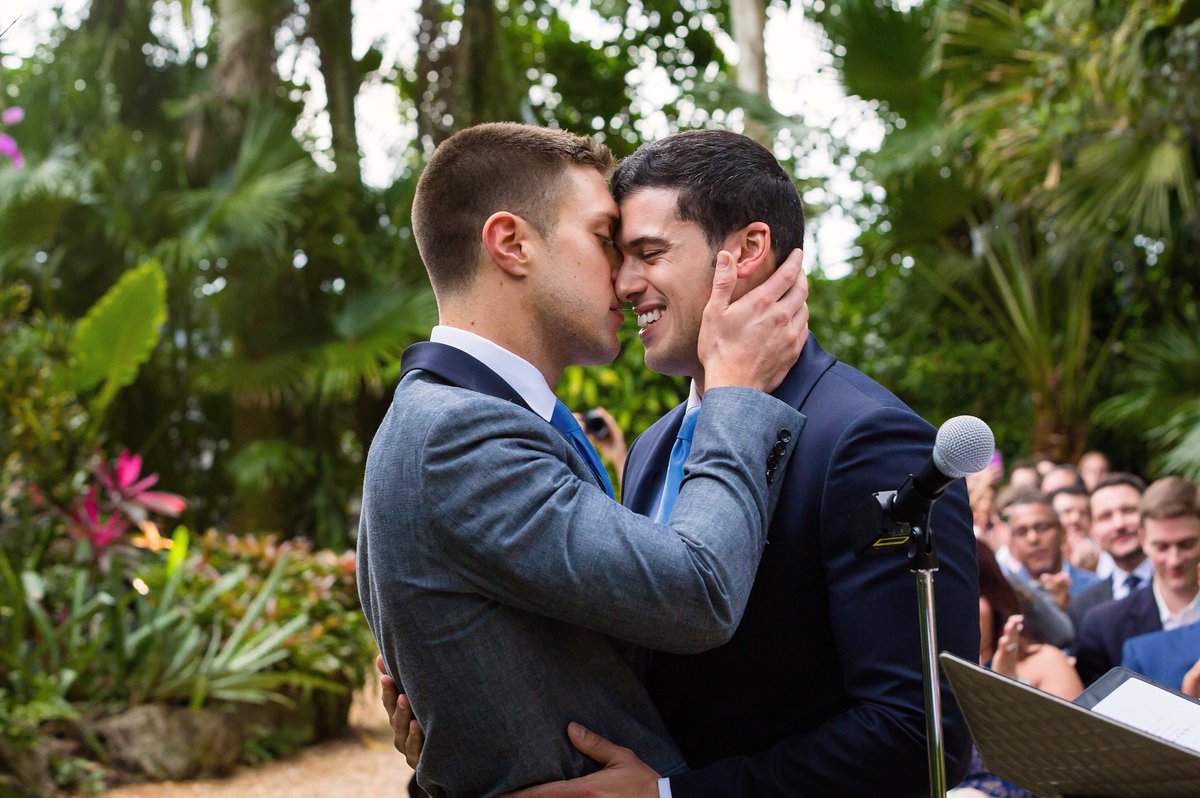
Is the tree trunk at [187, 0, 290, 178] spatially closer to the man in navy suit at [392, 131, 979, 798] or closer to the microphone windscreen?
the man in navy suit at [392, 131, 979, 798]

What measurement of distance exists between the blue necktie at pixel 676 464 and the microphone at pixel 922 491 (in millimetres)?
518

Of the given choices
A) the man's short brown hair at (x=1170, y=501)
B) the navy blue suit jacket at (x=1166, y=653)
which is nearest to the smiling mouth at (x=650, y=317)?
the navy blue suit jacket at (x=1166, y=653)

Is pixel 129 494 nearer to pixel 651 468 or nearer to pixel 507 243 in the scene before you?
pixel 651 468

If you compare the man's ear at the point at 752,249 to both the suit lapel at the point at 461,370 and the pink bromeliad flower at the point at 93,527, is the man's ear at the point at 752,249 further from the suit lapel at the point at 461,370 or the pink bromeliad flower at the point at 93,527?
the pink bromeliad flower at the point at 93,527

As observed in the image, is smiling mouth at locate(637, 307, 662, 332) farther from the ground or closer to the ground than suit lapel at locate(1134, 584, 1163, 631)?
farther from the ground

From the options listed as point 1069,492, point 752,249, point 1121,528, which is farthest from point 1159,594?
point 752,249

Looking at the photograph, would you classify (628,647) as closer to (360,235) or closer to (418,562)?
(418,562)

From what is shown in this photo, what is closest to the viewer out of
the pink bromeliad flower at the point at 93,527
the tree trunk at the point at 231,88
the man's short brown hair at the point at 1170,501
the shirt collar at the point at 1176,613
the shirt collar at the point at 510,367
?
the shirt collar at the point at 510,367

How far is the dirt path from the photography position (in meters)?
6.53

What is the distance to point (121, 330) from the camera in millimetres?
8383

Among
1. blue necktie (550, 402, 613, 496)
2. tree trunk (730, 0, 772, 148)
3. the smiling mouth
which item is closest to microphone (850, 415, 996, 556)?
blue necktie (550, 402, 613, 496)

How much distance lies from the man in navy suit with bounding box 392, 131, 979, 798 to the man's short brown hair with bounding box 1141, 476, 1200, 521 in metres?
3.18

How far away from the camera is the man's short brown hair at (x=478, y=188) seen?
2219mm

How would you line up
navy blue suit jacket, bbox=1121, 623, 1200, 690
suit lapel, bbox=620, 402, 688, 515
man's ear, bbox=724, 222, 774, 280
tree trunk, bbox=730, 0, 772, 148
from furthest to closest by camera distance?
1. tree trunk, bbox=730, 0, 772, 148
2. navy blue suit jacket, bbox=1121, 623, 1200, 690
3. suit lapel, bbox=620, 402, 688, 515
4. man's ear, bbox=724, 222, 774, 280
